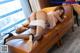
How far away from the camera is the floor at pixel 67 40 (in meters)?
2.54

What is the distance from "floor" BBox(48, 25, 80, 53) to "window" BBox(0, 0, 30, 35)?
1.11 metres

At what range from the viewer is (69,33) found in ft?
10.6

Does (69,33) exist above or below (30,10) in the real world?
below

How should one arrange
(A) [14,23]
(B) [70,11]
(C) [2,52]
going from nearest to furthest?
(C) [2,52]
(B) [70,11]
(A) [14,23]

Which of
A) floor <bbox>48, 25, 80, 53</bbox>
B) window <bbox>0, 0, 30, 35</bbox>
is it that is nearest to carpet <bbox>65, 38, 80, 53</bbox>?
floor <bbox>48, 25, 80, 53</bbox>

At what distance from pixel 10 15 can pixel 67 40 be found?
4.72ft

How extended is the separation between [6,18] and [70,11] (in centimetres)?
145

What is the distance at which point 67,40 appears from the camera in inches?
114

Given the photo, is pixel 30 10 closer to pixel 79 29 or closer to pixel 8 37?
pixel 79 29

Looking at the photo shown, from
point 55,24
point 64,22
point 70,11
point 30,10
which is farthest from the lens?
point 30,10

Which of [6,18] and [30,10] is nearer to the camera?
[6,18]

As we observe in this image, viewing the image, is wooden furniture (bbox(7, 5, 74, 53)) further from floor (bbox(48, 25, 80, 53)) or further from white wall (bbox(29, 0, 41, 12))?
white wall (bbox(29, 0, 41, 12))

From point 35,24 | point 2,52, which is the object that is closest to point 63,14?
point 35,24

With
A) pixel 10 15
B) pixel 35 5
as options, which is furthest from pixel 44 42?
pixel 35 5
